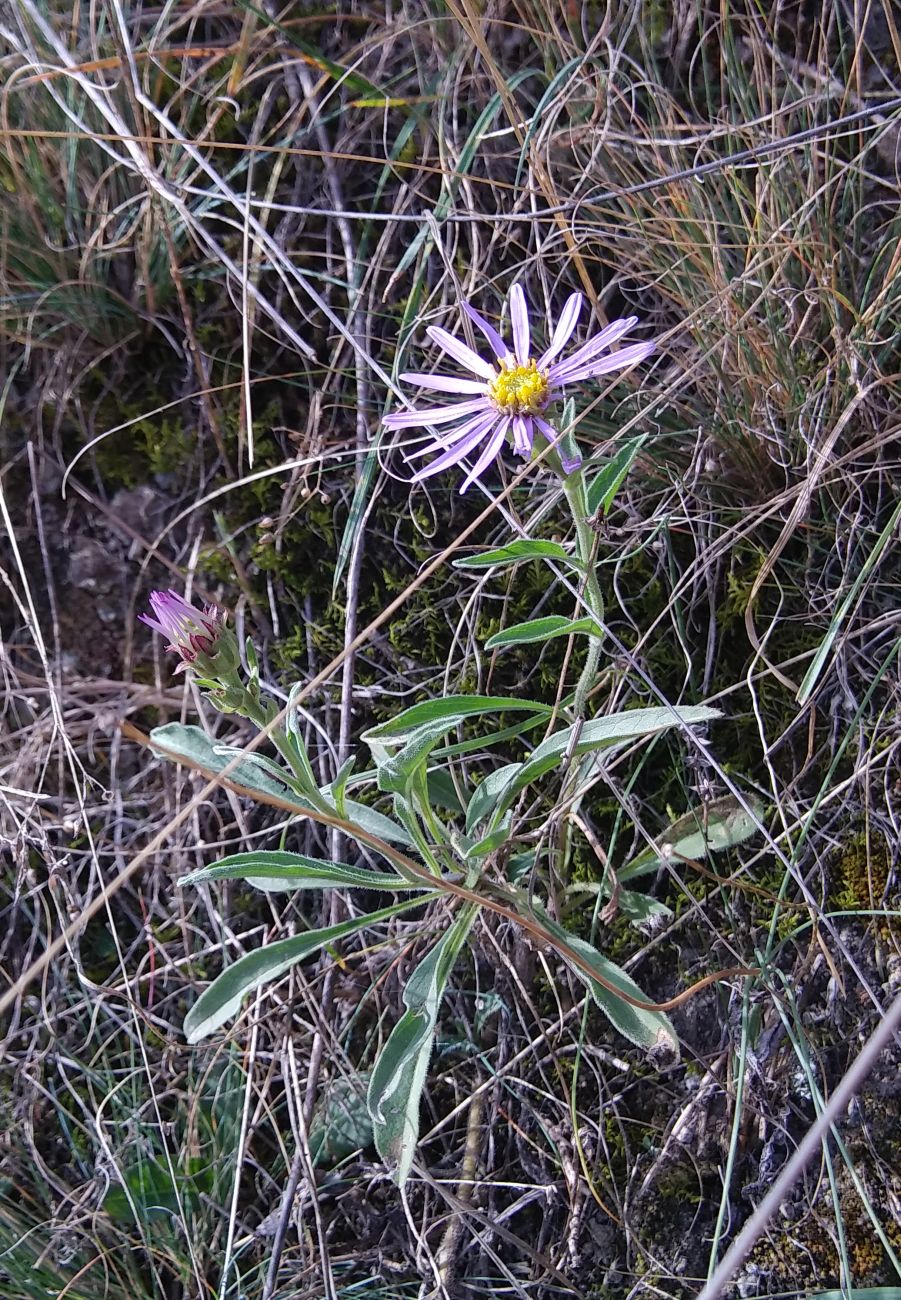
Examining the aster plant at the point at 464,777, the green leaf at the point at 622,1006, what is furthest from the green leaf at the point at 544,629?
the green leaf at the point at 622,1006

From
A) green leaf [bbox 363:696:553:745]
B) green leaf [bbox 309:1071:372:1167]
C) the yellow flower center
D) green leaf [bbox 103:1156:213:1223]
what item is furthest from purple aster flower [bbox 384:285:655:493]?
green leaf [bbox 103:1156:213:1223]

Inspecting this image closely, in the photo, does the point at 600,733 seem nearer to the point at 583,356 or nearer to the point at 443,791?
the point at 443,791

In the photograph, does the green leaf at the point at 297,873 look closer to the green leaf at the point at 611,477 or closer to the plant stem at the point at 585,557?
the plant stem at the point at 585,557

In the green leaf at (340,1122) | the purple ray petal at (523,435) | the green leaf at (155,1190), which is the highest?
the purple ray petal at (523,435)

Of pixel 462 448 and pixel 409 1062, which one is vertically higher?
pixel 462 448

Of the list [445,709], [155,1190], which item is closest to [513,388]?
[445,709]

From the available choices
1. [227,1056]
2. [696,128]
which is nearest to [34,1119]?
[227,1056]

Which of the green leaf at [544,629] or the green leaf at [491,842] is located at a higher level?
the green leaf at [544,629]
